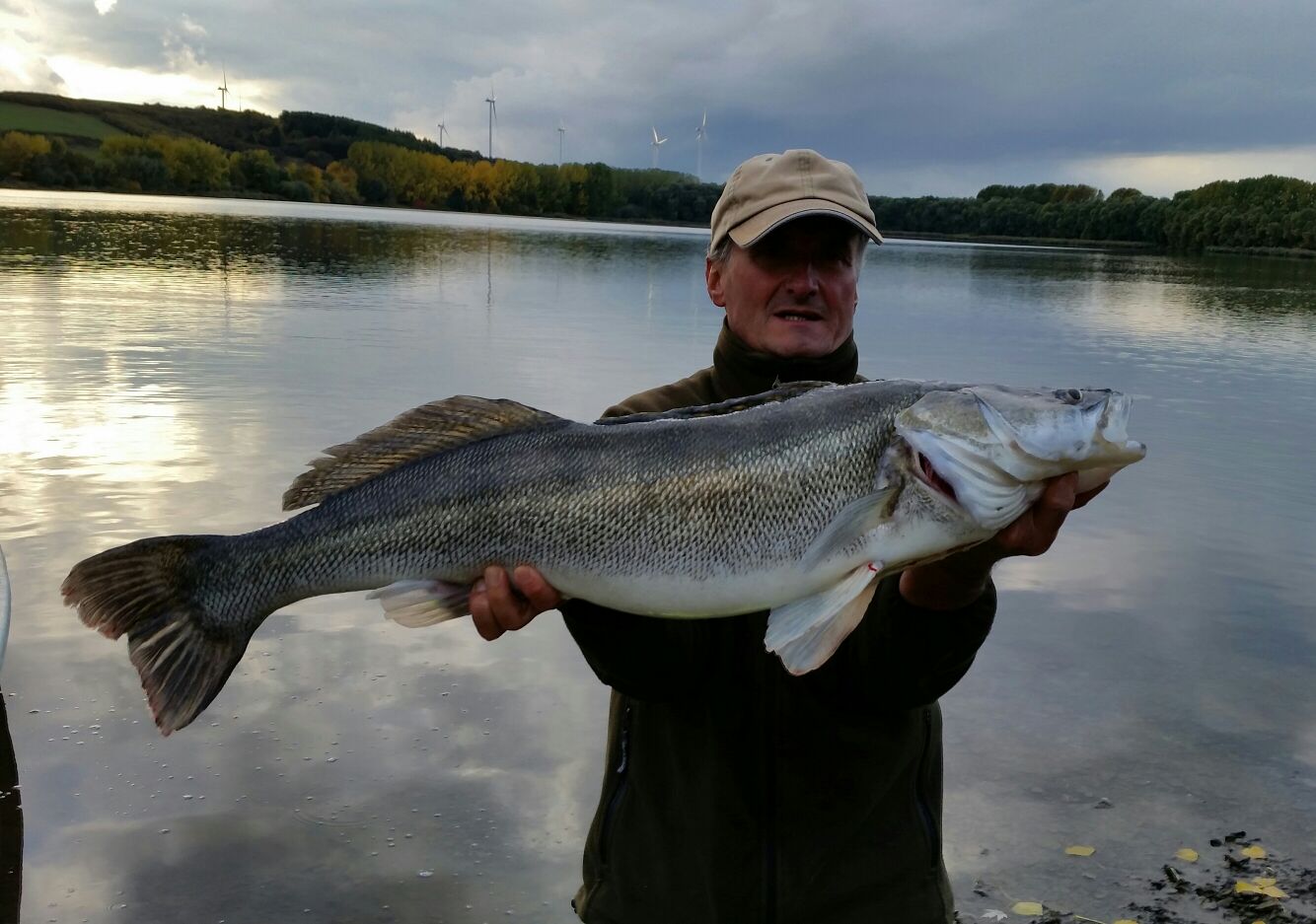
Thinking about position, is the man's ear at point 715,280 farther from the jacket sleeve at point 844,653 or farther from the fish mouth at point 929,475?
the jacket sleeve at point 844,653

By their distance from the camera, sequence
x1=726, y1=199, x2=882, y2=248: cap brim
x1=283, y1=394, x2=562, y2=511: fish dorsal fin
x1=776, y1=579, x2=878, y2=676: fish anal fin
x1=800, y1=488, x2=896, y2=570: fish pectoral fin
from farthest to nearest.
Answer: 1. x1=726, y1=199, x2=882, y2=248: cap brim
2. x1=283, y1=394, x2=562, y2=511: fish dorsal fin
3. x1=800, y1=488, x2=896, y2=570: fish pectoral fin
4. x1=776, y1=579, x2=878, y2=676: fish anal fin

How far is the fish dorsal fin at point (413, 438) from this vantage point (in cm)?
295

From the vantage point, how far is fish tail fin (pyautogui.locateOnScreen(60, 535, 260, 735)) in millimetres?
2834

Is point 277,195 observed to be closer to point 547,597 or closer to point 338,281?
point 338,281

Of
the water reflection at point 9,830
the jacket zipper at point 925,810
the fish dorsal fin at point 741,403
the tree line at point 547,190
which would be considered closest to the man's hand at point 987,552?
the jacket zipper at point 925,810

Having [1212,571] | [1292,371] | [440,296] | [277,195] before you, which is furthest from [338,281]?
[277,195]

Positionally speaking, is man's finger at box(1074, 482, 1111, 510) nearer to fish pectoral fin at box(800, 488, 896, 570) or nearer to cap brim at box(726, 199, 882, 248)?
fish pectoral fin at box(800, 488, 896, 570)

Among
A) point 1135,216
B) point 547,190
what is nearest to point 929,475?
point 1135,216

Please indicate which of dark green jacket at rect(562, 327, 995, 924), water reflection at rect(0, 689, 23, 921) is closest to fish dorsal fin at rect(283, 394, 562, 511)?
dark green jacket at rect(562, 327, 995, 924)

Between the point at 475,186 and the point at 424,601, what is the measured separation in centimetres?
15159

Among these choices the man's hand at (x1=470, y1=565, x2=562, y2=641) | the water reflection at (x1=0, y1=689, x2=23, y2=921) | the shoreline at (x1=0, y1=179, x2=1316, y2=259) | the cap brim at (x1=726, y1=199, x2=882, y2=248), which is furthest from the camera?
the shoreline at (x1=0, y1=179, x2=1316, y2=259)

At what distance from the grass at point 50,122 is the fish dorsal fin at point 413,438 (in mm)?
155136

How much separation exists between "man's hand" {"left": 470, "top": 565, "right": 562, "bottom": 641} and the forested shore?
107346 mm

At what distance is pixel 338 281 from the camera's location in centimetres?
2941
